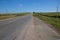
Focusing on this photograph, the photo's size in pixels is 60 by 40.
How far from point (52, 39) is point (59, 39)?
51cm

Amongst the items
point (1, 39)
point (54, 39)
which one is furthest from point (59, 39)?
point (1, 39)

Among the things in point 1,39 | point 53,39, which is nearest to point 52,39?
point 53,39

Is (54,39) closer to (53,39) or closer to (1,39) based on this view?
(53,39)

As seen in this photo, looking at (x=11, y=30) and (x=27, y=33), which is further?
(x=11, y=30)

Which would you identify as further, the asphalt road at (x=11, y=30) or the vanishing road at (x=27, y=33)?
the asphalt road at (x=11, y=30)

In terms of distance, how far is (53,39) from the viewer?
9.37 metres

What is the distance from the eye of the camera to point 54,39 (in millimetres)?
9367

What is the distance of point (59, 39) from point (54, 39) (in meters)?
0.37

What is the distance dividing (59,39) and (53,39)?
443 mm

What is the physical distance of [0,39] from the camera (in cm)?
897

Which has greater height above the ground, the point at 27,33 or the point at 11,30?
the point at 27,33

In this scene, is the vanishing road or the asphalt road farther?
the asphalt road

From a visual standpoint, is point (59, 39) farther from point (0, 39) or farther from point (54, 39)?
point (0, 39)

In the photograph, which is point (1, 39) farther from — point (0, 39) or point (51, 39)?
point (51, 39)
